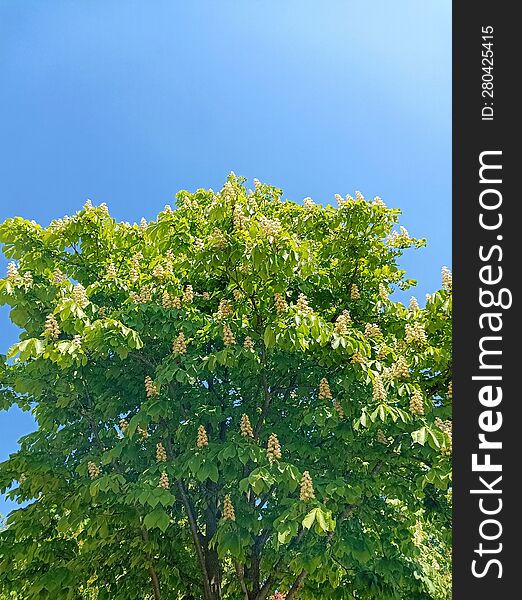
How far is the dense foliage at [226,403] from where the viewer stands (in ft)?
22.4

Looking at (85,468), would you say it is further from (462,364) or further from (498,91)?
(498,91)

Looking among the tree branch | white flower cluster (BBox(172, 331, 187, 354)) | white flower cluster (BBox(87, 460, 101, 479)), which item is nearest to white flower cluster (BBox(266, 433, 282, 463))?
white flower cluster (BBox(172, 331, 187, 354))

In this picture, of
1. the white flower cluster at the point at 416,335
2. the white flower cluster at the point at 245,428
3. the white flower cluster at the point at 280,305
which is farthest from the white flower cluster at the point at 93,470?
the white flower cluster at the point at 416,335

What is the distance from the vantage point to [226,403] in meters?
8.46

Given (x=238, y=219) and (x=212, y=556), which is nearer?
(x=238, y=219)

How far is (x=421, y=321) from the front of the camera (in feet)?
27.3

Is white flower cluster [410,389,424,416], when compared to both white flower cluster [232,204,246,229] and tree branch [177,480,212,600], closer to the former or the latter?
white flower cluster [232,204,246,229]

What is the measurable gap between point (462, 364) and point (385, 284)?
12.1 ft

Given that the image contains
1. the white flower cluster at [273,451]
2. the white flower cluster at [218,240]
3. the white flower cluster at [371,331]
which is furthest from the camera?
the white flower cluster at [371,331]

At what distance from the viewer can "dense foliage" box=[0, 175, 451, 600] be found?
6.84 meters

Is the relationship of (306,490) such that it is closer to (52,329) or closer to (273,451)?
(273,451)

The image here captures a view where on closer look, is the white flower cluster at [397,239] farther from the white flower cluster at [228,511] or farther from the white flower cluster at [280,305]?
the white flower cluster at [228,511]

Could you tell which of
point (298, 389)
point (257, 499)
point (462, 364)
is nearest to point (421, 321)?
point (298, 389)

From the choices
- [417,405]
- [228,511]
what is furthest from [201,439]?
[417,405]
